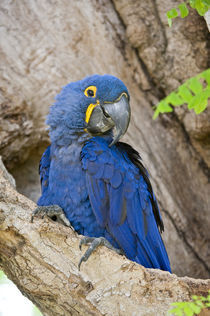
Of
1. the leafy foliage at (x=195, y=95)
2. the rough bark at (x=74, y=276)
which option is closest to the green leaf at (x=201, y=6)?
the leafy foliage at (x=195, y=95)

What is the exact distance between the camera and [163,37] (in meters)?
3.81

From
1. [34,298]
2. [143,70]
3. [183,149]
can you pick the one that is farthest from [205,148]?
[34,298]

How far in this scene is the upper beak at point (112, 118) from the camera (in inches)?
109

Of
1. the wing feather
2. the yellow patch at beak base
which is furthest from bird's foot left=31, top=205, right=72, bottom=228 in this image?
the yellow patch at beak base

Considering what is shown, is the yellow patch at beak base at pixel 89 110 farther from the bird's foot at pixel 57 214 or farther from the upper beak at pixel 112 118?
the bird's foot at pixel 57 214

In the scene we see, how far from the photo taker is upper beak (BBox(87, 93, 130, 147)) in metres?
2.77

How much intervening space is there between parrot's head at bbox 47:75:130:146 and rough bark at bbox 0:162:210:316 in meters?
0.86

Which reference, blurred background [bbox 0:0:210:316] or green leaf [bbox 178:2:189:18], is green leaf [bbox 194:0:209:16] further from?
blurred background [bbox 0:0:210:316]

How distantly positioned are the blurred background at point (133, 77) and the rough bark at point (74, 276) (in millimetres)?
1361

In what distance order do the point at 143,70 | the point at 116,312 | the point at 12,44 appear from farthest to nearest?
the point at 143,70 → the point at 12,44 → the point at 116,312

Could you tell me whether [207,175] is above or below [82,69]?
below

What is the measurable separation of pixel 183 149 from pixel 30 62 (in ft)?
5.77

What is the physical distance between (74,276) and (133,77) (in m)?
2.42

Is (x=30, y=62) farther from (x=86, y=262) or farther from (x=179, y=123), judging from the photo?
(x=86, y=262)
